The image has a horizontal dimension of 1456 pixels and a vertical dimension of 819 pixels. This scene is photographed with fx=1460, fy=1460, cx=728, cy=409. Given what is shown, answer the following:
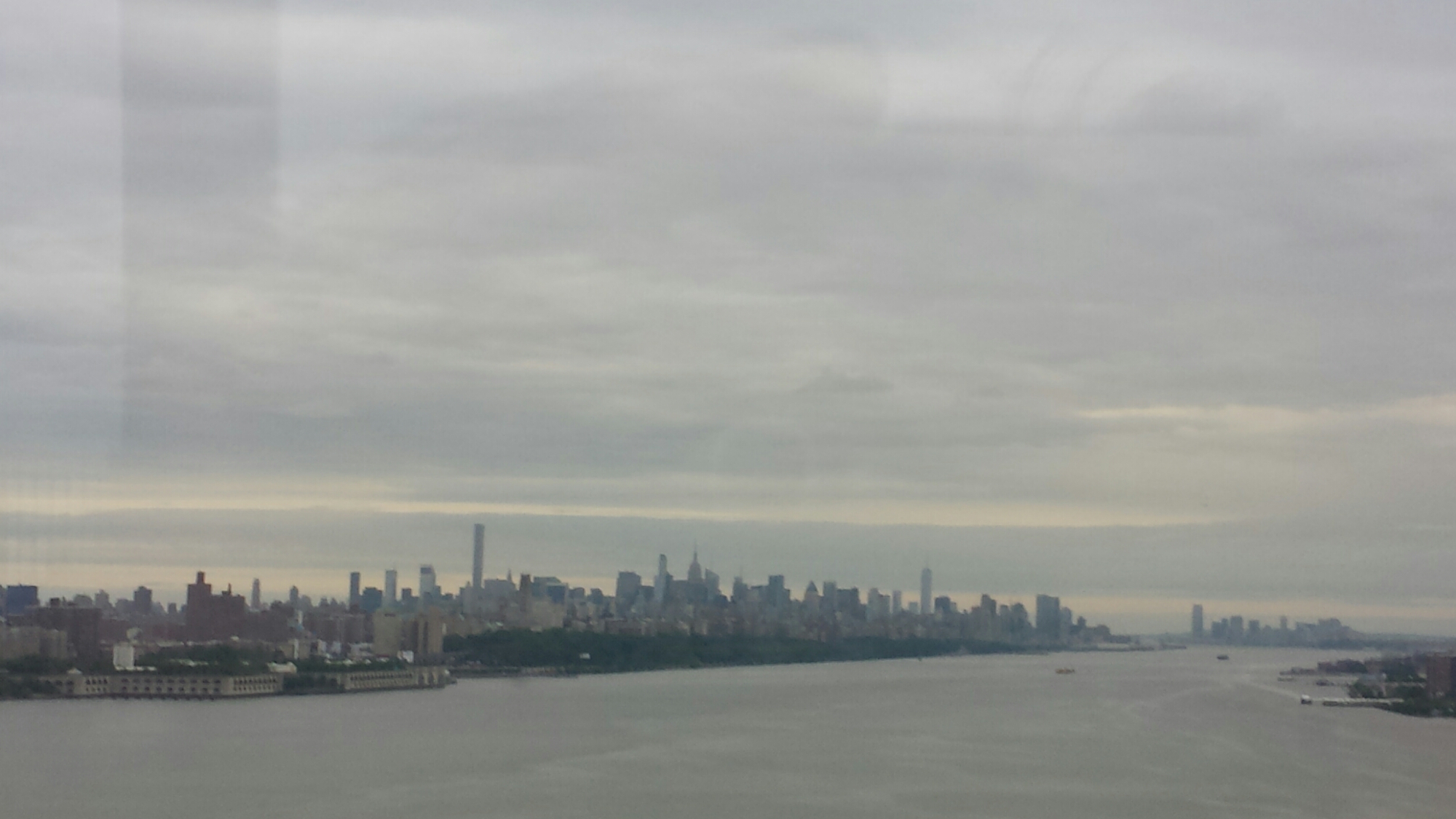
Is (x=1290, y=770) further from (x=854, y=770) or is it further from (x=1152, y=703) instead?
(x=1152, y=703)

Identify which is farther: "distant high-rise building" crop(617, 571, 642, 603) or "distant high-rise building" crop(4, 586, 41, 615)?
"distant high-rise building" crop(617, 571, 642, 603)

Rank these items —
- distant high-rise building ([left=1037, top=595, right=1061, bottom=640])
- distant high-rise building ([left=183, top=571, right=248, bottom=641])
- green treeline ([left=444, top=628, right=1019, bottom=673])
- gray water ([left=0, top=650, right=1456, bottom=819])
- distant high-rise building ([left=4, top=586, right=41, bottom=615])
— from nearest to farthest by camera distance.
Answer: gray water ([left=0, top=650, right=1456, bottom=819]) → distant high-rise building ([left=4, top=586, right=41, bottom=615]) → distant high-rise building ([left=183, top=571, right=248, bottom=641]) → green treeline ([left=444, top=628, right=1019, bottom=673]) → distant high-rise building ([left=1037, top=595, right=1061, bottom=640])

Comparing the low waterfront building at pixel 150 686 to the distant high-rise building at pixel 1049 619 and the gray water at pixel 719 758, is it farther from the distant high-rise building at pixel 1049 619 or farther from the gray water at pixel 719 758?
the distant high-rise building at pixel 1049 619

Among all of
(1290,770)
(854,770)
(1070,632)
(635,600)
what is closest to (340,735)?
(854,770)

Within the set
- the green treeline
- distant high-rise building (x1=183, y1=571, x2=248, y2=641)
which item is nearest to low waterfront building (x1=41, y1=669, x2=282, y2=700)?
distant high-rise building (x1=183, y1=571, x2=248, y2=641)

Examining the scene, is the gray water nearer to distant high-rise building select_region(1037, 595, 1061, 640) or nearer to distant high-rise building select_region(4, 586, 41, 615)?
distant high-rise building select_region(4, 586, 41, 615)

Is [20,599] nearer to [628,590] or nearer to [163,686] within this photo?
[163,686]

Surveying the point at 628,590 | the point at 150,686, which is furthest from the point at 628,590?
the point at 150,686
